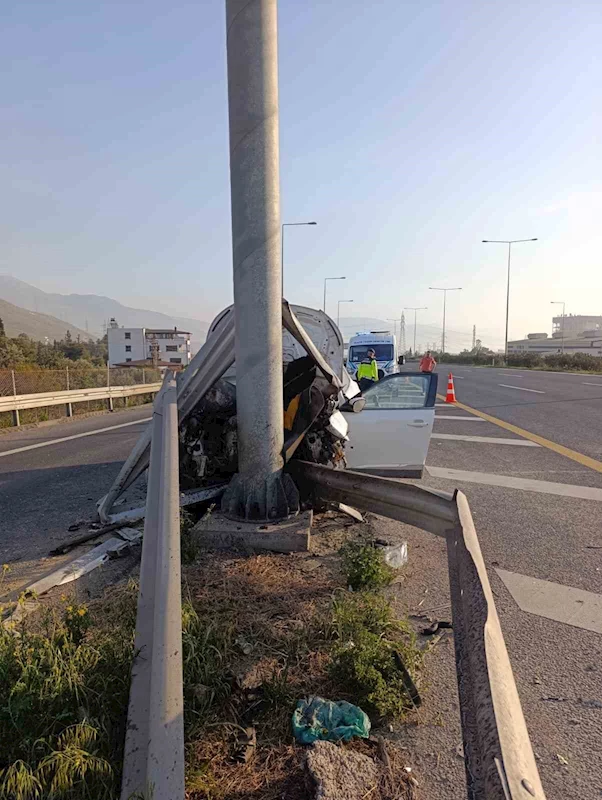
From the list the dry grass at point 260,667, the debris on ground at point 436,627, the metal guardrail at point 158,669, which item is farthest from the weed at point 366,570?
the metal guardrail at point 158,669

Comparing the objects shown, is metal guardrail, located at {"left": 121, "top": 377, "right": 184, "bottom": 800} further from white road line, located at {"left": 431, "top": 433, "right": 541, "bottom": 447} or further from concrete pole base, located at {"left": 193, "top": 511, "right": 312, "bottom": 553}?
white road line, located at {"left": 431, "top": 433, "right": 541, "bottom": 447}

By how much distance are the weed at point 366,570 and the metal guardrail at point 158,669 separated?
1.57m

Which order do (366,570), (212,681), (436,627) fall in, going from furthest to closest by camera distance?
(366,570), (436,627), (212,681)

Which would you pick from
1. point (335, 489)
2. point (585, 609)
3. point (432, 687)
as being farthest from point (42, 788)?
point (585, 609)

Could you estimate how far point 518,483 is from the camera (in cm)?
737

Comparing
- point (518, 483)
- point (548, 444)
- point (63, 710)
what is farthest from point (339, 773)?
point (548, 444)

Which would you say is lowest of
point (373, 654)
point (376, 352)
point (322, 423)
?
point (373, 654)

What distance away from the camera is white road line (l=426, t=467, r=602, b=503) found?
6.76 meters

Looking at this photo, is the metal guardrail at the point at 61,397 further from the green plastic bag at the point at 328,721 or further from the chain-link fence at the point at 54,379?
the green plastic bag at the point at 328,721

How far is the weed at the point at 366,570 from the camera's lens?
390 cm

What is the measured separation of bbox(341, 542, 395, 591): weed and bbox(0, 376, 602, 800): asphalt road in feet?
0.81

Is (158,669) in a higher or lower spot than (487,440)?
higher

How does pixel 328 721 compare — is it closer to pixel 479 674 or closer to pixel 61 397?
pixel 479 674

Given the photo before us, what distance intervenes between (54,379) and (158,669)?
57.0ft
